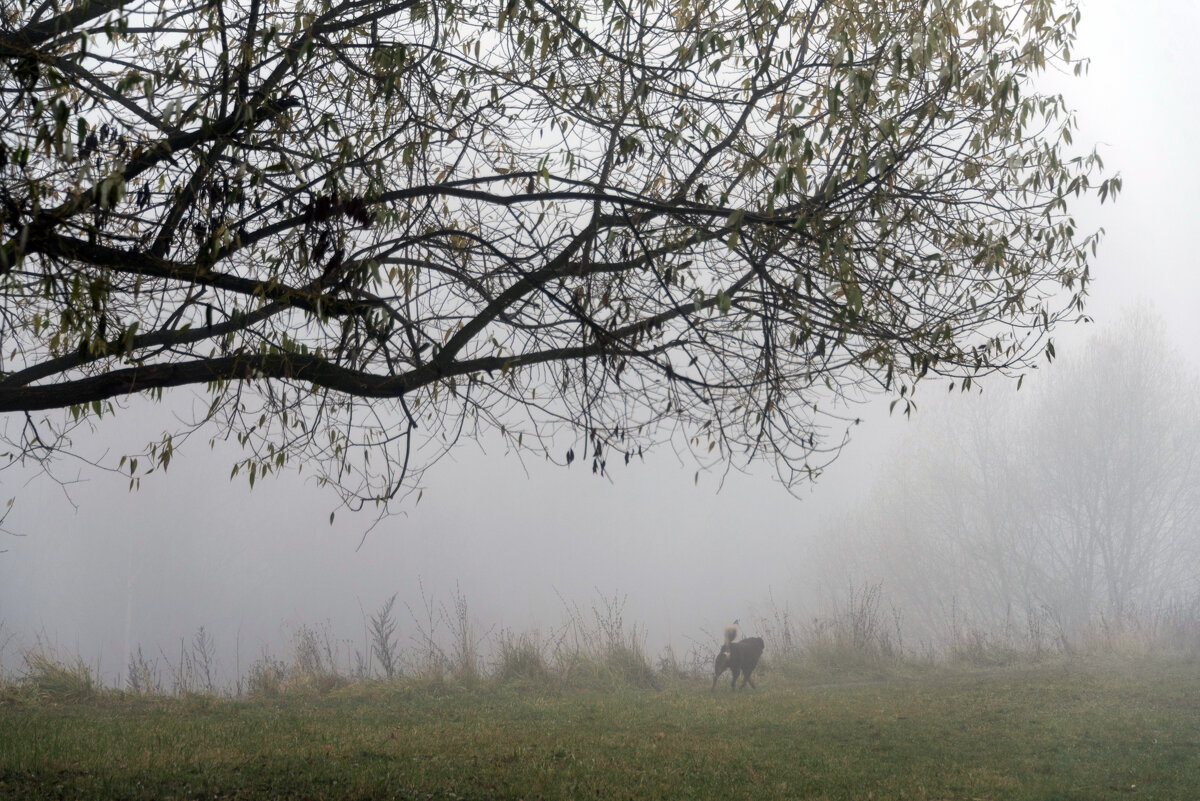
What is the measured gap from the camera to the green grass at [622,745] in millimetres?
5047

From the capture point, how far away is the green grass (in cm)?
505

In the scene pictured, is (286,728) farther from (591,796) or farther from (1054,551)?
(1054,551)

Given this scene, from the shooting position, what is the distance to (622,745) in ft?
21.6

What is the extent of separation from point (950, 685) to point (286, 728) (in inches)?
312

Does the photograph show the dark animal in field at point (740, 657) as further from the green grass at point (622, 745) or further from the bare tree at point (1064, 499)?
the bare tree at point (1064, 499)

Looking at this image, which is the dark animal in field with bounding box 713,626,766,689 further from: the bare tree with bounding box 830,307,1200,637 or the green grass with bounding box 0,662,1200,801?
the bare tree with bounding box 830,307,1200,637

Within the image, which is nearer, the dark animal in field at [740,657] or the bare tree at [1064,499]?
the dark animal in field at [740,657]

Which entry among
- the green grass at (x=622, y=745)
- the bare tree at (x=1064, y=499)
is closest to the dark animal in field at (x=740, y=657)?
the green grass at (x=622, y=745)

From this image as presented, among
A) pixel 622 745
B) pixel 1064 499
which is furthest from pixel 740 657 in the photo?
pixel 1064 499

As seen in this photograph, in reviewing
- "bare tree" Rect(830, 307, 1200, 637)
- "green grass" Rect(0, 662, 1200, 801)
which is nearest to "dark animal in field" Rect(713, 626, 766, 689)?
"green grass" Rect(0, 662, 1200, 801)

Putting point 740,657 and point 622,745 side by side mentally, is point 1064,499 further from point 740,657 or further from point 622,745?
point 622,745

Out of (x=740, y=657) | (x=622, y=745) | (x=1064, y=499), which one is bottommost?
(x=622, y=745)

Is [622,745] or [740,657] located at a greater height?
[740,657]

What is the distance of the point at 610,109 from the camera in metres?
5.15
